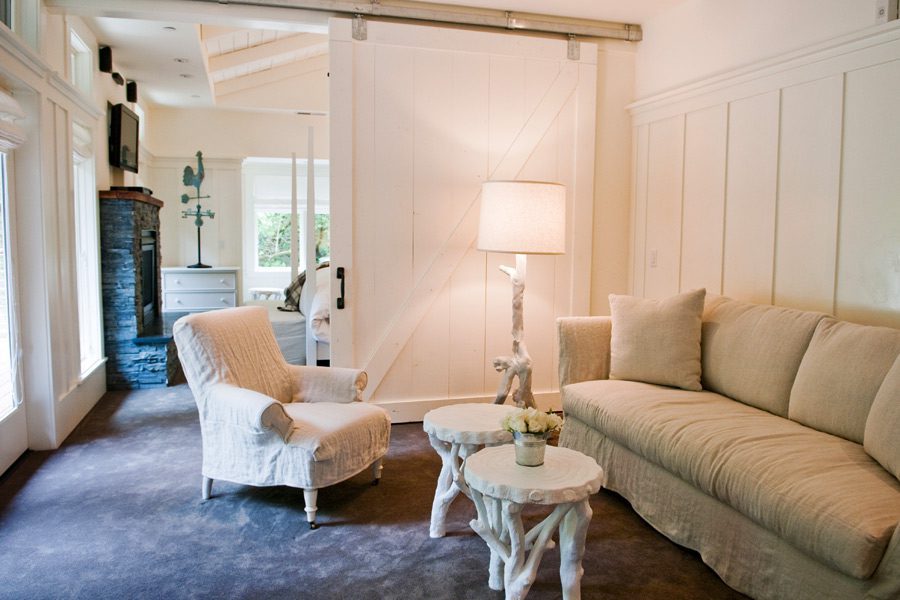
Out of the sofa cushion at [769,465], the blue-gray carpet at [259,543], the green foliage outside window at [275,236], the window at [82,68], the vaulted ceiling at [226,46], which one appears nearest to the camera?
the sofa cushion at [769,465]

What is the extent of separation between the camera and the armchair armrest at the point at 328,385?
10.9ft

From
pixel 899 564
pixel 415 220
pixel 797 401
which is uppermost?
pixel 415 220

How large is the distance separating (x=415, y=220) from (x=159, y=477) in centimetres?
201

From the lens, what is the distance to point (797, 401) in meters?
2.65

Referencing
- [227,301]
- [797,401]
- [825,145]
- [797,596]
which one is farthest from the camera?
[227,301]

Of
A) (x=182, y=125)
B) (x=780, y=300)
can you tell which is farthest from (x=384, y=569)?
(x=182, y=125)

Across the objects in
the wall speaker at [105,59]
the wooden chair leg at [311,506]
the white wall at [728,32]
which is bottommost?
the wooden chair leg at [311,506]

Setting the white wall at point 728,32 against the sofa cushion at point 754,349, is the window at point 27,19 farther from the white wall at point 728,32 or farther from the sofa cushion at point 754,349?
the sofa cushion at point 754,349

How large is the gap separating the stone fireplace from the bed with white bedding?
2.79 ft

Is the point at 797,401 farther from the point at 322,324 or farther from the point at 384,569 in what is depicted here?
the point at 322,324

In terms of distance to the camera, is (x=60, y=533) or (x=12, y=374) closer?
(x=60, y=533)

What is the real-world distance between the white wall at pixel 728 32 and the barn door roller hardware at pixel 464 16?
28 centimetres

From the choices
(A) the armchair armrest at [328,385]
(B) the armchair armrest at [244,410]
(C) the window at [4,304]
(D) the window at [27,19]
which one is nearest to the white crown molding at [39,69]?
(D) the window at [27,19]

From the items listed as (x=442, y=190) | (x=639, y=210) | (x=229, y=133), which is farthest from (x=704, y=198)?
(x=229, y=133)
